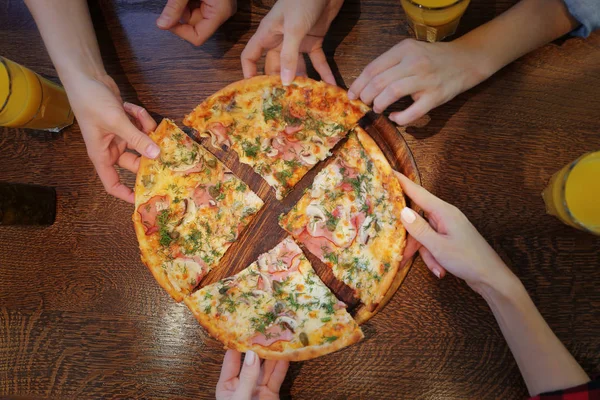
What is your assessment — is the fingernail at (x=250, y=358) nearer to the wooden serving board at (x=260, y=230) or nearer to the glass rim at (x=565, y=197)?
the wooden serving board at (x=260, y=230)

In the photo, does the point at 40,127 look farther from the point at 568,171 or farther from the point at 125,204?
the point at 568,171

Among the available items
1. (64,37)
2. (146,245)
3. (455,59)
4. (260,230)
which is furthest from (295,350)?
(64,37)

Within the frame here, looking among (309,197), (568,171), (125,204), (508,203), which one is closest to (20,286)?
(125,204)

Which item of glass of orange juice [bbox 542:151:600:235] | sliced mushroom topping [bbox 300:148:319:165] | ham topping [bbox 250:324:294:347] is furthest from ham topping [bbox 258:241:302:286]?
glass of orange juice [bbox 542:151:600:235]

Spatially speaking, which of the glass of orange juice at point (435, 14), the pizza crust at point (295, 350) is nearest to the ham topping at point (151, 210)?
the pizza crust at point (295, 350)

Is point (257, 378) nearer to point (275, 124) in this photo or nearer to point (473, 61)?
point (275, 124)

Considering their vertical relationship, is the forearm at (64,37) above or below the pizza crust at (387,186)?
above

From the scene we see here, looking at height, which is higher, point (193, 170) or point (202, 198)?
point (193, 170)
